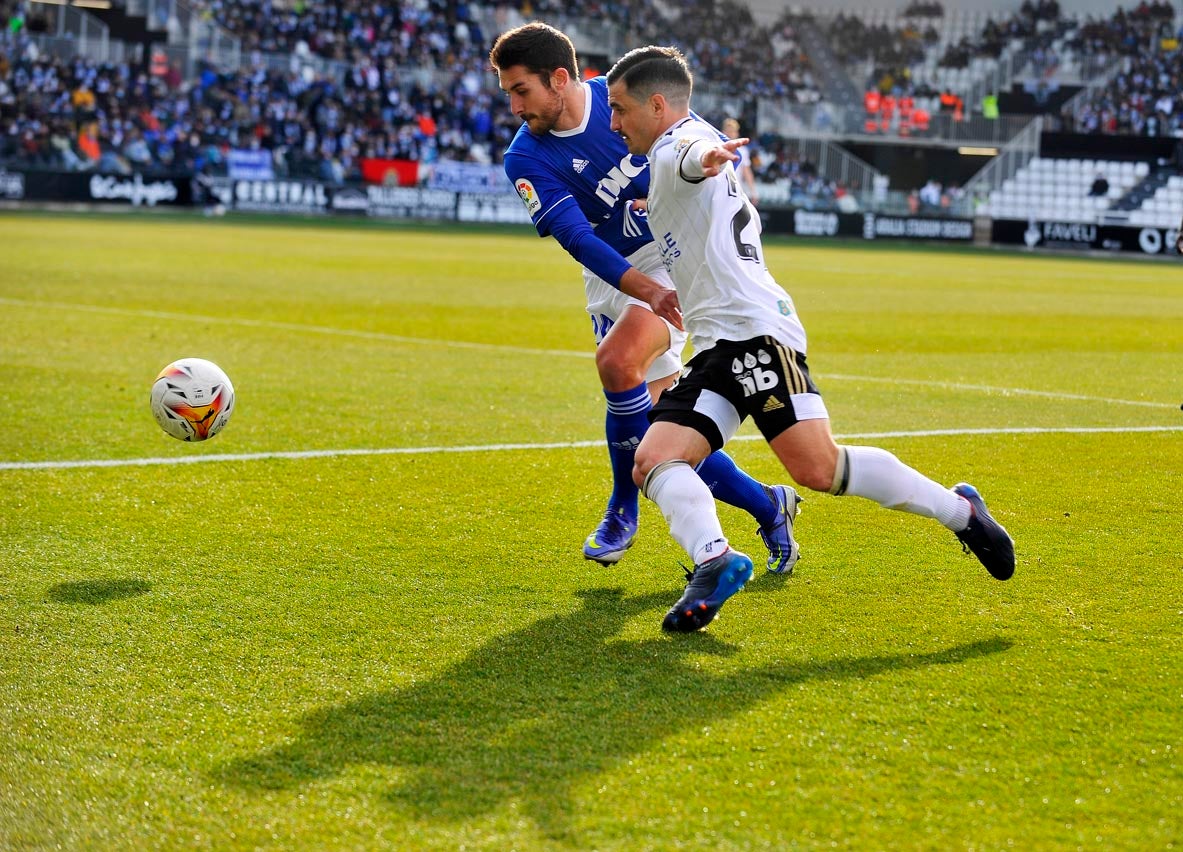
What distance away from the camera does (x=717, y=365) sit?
159 inches

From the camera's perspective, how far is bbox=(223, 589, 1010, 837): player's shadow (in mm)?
2762

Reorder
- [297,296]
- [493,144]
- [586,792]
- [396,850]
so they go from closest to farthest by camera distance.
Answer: [396,850], [586,792], [297,296], [493,144]

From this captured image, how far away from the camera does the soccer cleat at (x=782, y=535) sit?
459 cm

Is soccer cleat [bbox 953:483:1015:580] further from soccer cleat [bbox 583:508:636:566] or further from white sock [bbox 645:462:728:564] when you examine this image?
soccer cleat [bbox 583:508:636:566]

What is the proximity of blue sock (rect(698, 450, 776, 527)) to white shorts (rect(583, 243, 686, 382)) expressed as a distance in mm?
618

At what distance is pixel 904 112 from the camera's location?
44719 millimetres

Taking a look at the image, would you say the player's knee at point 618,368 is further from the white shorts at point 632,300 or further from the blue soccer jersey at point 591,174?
the blue soccer jersey at point 591,174

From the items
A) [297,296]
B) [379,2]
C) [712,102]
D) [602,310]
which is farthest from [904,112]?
[602,310]

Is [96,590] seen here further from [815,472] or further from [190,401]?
[815,472]

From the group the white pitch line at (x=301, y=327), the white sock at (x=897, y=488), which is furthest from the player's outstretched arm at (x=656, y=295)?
the white pitch line at (x=301, y=327)

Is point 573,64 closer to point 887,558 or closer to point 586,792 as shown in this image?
point 887,558

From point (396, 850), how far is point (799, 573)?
7.82ft

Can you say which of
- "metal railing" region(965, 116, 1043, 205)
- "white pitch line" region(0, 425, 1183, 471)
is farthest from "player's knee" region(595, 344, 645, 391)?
"metal railing" region(965, 116, 1043, 205)

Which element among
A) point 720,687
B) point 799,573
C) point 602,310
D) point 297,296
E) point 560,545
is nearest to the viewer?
point 720,687
